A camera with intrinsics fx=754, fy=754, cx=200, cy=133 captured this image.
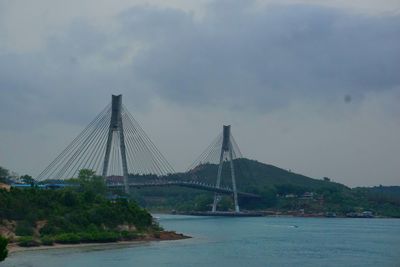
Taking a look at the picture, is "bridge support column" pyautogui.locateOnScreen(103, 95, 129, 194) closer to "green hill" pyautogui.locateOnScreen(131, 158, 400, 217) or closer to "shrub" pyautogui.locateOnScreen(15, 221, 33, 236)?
"shrub" pyautogui.locateOnScreen(15, 221, 33, 236)

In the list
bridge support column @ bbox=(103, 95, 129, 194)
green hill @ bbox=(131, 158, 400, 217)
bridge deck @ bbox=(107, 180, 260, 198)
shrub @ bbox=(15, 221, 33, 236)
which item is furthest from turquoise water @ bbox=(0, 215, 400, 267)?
green hill @ bbox=(131, 158, 400, 217)

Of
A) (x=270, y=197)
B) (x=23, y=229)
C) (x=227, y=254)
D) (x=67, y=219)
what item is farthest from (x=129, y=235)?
(x=270, y=197)

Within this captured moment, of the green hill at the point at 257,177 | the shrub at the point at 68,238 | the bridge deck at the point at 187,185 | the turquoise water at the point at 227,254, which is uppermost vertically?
the green hill at the point at 257,177

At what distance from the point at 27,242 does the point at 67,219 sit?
543 cm

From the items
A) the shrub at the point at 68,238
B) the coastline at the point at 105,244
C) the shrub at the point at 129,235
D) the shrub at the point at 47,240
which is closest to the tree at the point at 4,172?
the coastline at the point at 105,244

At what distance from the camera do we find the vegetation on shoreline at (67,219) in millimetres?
42719

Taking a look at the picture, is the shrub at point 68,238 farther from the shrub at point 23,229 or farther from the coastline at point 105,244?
the shrub at point 23,229

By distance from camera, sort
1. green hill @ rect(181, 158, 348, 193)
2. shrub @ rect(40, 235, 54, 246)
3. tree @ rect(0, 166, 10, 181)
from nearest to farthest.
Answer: shrub @ rect(40, 235, 54, 246)
tree @ rect(0, 166, 10, 181)
green hill @ rect(181, 158, 348, 193)

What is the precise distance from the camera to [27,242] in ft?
132

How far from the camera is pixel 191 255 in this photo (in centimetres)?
3878

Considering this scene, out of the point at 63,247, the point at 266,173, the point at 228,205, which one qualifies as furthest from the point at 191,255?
the point at 266,173

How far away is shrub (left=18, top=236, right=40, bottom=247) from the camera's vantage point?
132ft

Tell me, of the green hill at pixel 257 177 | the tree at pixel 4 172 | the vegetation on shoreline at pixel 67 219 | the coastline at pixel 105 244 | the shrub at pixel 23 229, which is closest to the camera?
the coastline at pixel 105 244

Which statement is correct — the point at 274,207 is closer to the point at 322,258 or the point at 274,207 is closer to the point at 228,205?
the point at 228,205
